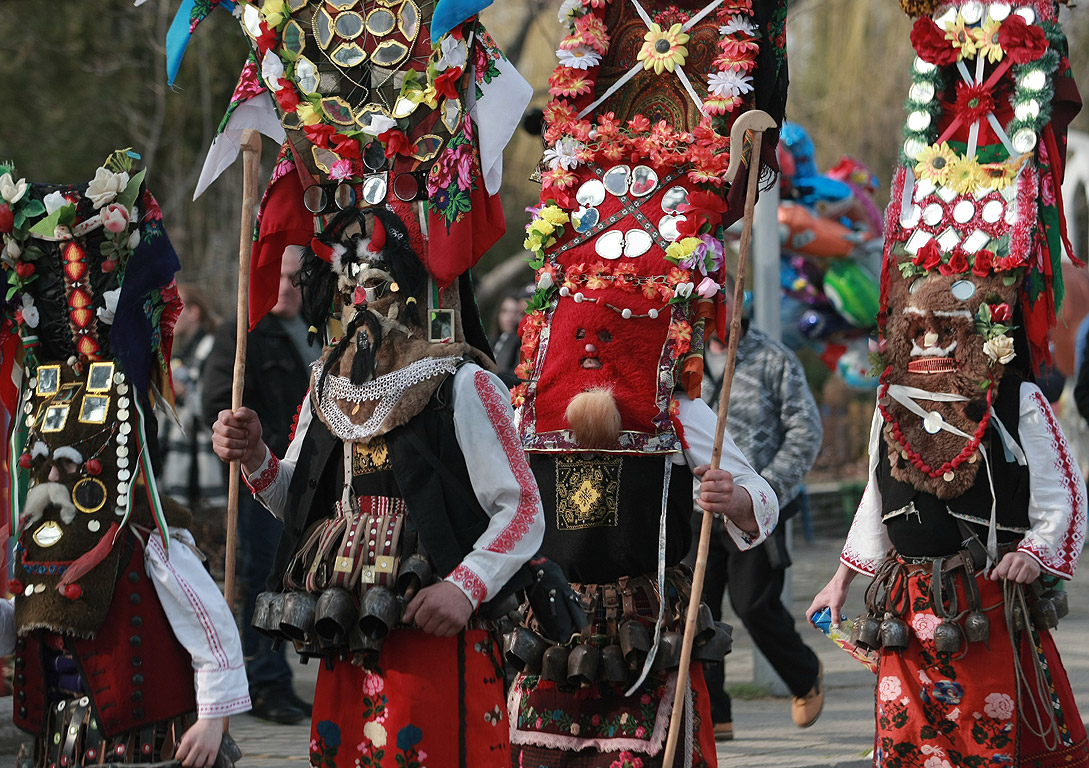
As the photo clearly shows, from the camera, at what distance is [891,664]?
5.18 meters

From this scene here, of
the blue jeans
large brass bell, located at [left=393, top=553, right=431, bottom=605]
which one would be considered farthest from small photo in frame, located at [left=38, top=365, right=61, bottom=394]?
the blue jeans

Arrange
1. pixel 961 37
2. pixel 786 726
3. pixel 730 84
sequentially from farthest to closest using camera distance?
1. pixel 786 726
2. pixel 961 37
3. pixel 730 84

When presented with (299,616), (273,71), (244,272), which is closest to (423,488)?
(299,616)

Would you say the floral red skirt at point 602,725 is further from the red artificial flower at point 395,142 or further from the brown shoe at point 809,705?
the brown shoe at point 809,705

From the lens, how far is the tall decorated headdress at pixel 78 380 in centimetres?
378

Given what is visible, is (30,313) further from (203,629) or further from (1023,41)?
(1023,41)

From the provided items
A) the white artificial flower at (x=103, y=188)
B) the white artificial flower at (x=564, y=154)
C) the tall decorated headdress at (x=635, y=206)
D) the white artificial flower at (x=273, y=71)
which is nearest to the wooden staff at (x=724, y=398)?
the tall decorated headdress at (x=635, y=206)

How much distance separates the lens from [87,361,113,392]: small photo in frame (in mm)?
3854

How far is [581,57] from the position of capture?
5.11 metres

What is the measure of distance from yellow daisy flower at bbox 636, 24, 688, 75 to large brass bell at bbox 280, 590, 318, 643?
227 cm

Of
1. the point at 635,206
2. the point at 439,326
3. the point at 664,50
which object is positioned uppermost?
the point at 664,50

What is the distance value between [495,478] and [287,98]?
49.4 inches

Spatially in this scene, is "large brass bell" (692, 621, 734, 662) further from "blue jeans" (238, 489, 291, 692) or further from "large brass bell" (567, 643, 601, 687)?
"blue jeans" (238, 489, 291, 692)

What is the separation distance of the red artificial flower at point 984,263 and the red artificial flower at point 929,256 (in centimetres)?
14
